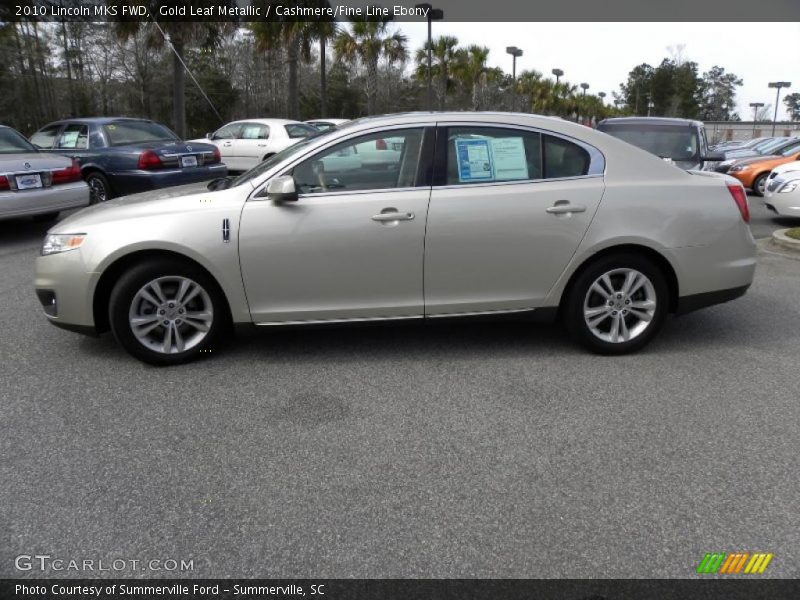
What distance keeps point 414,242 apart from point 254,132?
41.6 feet

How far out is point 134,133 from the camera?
10609 millimetres

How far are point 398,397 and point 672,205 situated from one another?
2.22 meters

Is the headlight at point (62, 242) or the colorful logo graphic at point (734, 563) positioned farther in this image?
the headlight at point (62, 242)

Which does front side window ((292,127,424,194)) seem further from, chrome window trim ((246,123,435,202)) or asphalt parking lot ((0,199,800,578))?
asphalt parking lot ((0,199,800,578))

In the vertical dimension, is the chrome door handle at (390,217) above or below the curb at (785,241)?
above

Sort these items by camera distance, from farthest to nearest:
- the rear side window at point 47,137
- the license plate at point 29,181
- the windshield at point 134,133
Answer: the rear side window at point 47,137 < the windshield at point 134,133 < the license plate at point 29,181

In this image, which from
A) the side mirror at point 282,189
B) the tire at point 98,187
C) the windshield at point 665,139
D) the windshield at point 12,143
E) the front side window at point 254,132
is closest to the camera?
the side mirror at point 282,189

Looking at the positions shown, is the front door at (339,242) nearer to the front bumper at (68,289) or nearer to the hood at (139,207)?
the hood at (139,207)

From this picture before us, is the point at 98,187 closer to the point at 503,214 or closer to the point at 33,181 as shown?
the point at 33,181

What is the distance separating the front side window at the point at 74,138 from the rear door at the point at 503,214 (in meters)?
8.38

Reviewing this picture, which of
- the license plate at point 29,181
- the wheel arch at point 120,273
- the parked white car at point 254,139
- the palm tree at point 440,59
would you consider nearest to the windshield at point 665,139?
the wheel arch at point 120,273

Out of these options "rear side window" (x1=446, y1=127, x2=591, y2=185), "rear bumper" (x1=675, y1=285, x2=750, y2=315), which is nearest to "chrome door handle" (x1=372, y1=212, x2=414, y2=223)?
"rear side window" (x1=446, y1=127, x2=591, y2=185)

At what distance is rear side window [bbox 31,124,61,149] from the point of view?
10.9m

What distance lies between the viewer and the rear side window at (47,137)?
430 inches
